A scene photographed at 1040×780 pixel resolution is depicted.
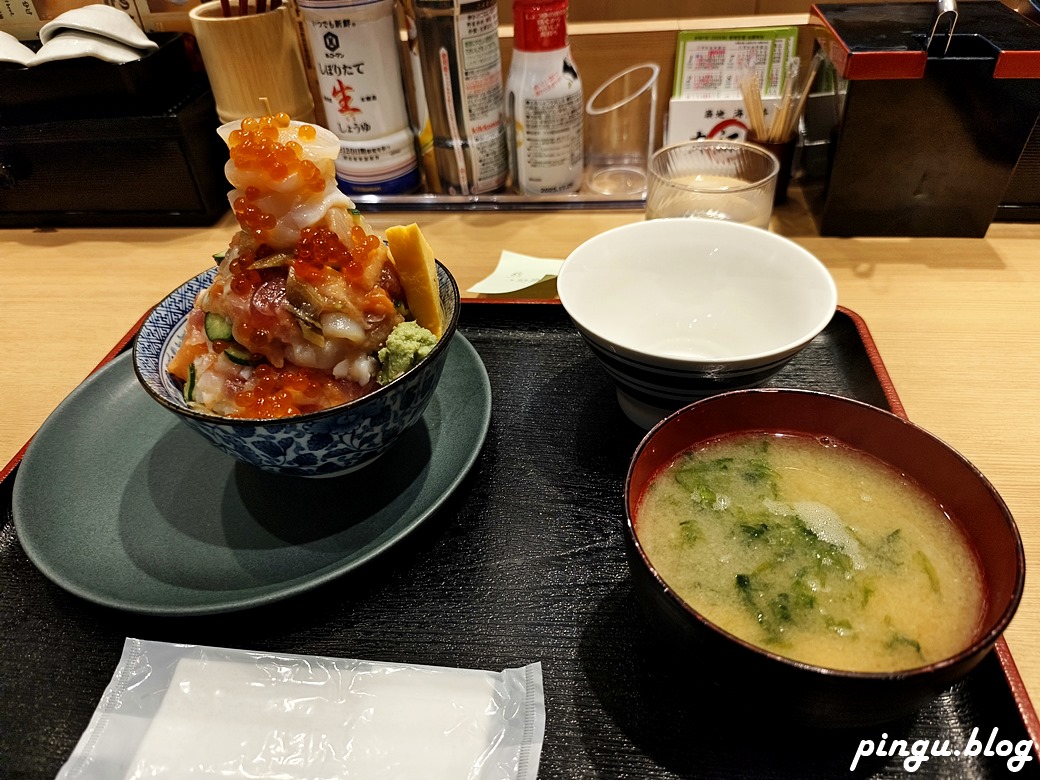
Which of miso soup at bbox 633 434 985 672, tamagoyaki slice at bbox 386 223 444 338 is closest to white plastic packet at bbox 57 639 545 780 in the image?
miso soup at bbox 633 434 985 672

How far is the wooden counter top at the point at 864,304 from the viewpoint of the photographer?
3.77 feet

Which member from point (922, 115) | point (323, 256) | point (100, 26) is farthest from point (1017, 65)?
point (100, 26)

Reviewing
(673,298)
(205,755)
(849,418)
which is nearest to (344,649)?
(205,755)

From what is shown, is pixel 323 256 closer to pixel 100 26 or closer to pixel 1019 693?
pixel 1019 693

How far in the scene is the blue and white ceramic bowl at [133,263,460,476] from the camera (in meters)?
0.85

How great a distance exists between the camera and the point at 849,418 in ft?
2.78

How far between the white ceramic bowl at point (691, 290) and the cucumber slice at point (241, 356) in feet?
1.60

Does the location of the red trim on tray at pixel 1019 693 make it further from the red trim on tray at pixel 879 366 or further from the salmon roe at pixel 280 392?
the salmon roe at pixel 280 392

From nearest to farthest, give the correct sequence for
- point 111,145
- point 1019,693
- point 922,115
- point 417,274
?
point 1019,693
point 417,274
point 922,115
point 111,145

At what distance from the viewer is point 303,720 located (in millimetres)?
752

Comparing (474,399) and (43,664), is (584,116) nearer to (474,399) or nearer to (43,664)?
(474,399)

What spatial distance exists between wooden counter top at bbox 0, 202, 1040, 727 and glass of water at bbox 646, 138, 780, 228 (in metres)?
0.32

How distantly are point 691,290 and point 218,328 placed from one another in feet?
2.82

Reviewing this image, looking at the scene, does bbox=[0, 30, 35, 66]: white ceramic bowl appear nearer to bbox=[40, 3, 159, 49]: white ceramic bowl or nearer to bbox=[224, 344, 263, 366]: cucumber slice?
bbox=[40, 3, 159, 49]: white ceramic bowl
